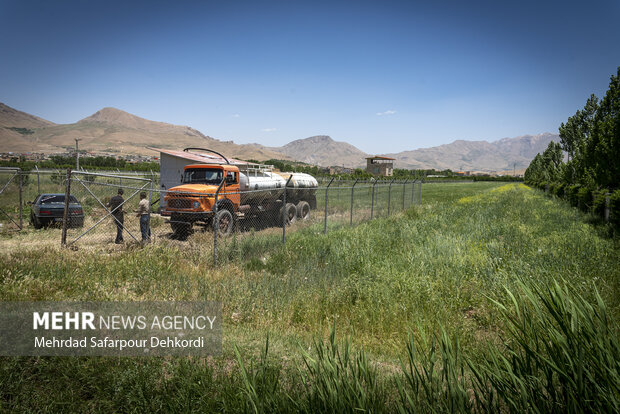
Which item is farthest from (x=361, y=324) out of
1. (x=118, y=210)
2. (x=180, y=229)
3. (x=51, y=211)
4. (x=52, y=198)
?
(x=52, y=198)

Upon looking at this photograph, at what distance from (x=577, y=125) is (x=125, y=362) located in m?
55.4

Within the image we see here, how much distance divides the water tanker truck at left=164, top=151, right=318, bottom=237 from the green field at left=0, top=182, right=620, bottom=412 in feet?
7.52

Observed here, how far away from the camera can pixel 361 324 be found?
447 cm

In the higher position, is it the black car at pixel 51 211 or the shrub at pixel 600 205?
the shrub at pixel 600 205

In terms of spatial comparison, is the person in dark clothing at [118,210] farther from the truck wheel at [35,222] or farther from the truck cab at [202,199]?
the truck wheel at [35,222]

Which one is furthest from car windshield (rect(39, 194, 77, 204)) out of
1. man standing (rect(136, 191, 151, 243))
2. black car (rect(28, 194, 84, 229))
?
man standing (rect(136, 191, 151, 243))

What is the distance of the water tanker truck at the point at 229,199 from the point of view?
10.3 metres

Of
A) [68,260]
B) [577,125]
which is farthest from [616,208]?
[577,125]

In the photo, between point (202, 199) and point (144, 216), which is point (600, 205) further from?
point (144, 216)

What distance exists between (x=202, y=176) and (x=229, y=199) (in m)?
1.71

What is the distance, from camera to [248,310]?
15.6 feet

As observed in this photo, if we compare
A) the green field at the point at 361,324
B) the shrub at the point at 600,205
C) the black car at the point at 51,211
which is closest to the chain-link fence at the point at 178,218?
the black car at the point at 51,211

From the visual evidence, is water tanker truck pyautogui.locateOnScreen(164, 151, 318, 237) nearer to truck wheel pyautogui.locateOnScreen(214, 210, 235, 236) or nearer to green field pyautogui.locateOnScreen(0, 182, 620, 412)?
truck wheel pyautogui.locateOnScreen(214, 210, 235, 236)

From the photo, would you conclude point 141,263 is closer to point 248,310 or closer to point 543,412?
point 248,310
